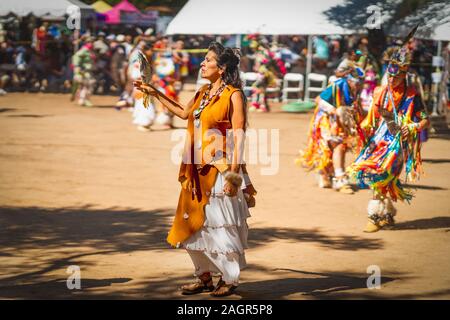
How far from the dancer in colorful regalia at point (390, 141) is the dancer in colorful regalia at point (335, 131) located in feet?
6.56

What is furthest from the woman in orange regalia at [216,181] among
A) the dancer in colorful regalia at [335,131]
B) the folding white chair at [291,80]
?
the folding white chair at [291,80]

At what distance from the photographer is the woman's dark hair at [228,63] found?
6785mm

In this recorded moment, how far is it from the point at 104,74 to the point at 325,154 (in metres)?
19.0

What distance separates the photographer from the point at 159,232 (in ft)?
31.3

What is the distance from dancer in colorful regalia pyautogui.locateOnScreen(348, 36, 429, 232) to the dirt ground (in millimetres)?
389

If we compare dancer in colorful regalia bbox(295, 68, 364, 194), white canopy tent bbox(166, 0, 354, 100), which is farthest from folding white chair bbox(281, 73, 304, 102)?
dancer in colorful regalia bbox(295, 68, 364, 194)

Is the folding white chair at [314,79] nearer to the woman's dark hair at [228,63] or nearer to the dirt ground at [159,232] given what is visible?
the dirt ground at [159,232]

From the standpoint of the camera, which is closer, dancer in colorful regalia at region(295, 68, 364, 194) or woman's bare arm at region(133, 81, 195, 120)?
woman's bare arm at region(133, 81, 195, 120)

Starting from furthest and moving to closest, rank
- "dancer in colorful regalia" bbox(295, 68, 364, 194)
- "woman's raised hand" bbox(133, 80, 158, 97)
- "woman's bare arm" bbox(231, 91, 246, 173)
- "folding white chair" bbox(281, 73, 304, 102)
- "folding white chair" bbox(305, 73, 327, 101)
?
1. "folding white chair" bbox(281, 73, 304, 102)
2. "folding white chair" bbox(305, 73, 327, 101)
3. "dancer in colorful regalia" bbox(295, 68, 364, 194)
4. "woman's raised hand" bbox(133, 80, 158, 97)
5. "woman's bare arm" bbox(231, 91, 246, 173)

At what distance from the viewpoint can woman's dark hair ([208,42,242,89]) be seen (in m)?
6.79

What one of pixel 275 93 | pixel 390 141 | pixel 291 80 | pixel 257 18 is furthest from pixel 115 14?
pixel 390 141

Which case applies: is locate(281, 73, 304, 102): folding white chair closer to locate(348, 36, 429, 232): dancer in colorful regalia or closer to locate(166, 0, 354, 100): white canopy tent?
locate(166, 0, 354, 100): white canopy tent

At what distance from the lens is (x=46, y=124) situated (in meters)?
20.0
